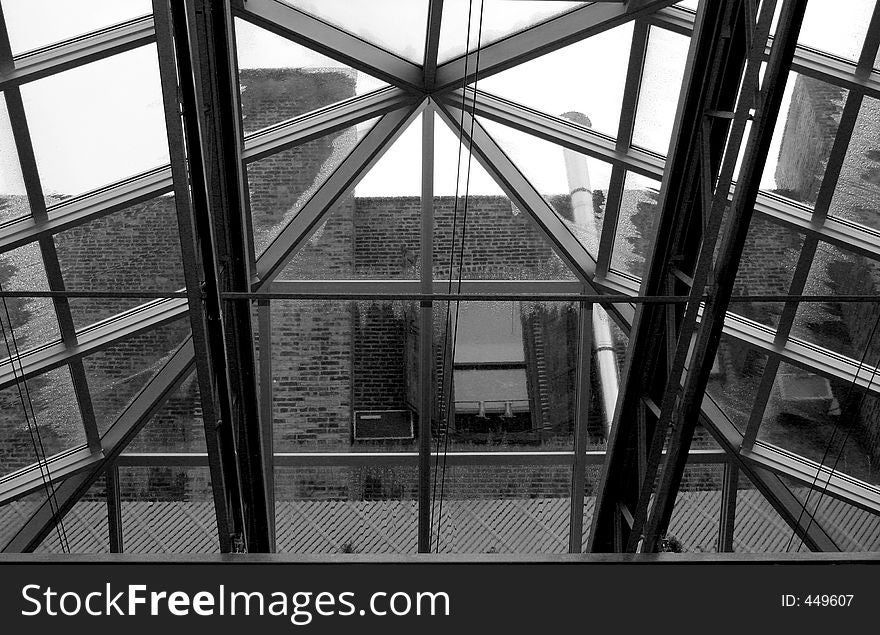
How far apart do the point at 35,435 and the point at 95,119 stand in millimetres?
5540

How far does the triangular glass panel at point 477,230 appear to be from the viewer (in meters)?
14.9

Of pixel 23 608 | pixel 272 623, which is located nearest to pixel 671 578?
pixel 272 623

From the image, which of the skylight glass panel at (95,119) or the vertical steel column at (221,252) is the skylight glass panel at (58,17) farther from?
the vertical steel column at (221,252)

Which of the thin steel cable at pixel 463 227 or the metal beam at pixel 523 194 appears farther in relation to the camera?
the metal beam at pixel 523 194

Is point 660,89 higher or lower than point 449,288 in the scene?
higher

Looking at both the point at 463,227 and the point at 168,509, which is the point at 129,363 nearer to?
the point at 168,509

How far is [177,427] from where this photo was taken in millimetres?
16125

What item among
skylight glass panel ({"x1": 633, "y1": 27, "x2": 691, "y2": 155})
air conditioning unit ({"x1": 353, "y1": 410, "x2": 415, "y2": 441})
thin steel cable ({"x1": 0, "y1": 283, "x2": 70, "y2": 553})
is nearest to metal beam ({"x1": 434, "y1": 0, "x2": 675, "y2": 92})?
skylight glass panel ({"x1": 633, "y1": 27, "x2": 691, "y2": 155})

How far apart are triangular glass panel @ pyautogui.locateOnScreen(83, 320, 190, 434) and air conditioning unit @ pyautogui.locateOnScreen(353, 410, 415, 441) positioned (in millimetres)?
3248

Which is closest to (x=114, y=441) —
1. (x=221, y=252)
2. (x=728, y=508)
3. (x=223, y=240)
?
(x=221, y=252)

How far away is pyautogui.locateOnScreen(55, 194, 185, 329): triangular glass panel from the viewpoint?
13766 mm

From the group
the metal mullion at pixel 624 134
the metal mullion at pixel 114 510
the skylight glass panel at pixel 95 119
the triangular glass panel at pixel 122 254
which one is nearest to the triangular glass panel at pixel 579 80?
the metal mullion at pixel 624 134

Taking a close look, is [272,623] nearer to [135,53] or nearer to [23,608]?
[23,608]

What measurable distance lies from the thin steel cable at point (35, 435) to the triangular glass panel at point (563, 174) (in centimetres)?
749
